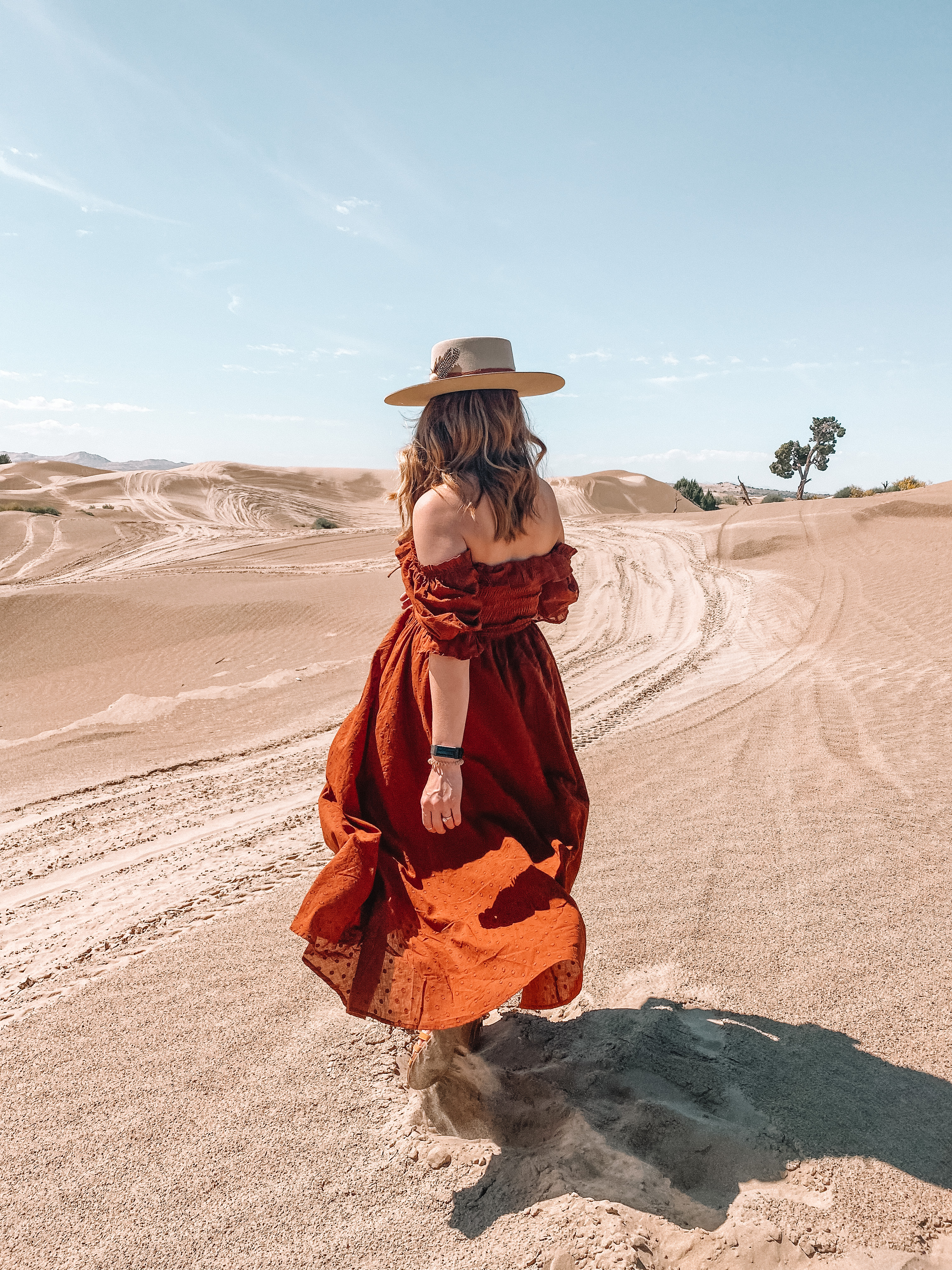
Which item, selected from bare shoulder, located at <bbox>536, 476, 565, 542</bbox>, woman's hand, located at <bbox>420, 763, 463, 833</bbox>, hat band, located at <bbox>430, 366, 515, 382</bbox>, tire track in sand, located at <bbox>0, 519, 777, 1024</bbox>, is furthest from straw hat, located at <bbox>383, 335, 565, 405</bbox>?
tire track in sand, located at <bbox>0, 519, 777, 1024</bbox>

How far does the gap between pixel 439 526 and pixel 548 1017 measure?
69.7 inches

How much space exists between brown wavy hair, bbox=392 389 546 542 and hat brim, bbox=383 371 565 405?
1 cm

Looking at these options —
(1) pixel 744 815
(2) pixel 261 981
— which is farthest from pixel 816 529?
(2) pixel 261 981

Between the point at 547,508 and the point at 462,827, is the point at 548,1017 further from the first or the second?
the point at 547,508

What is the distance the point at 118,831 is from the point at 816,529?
14340mm

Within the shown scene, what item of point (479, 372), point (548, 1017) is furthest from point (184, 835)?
point (479, 372)

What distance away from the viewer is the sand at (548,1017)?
1941 millimetres

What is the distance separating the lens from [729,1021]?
265 cm

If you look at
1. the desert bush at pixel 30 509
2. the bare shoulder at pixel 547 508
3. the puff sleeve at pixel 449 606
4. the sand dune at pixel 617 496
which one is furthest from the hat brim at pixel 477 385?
the sand dune at pixel 617 496

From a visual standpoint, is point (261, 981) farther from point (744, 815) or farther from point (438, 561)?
point (744, 815)

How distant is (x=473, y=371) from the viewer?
6.90ft

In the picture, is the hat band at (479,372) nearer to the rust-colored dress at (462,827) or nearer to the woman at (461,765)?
the woman at (461,765)

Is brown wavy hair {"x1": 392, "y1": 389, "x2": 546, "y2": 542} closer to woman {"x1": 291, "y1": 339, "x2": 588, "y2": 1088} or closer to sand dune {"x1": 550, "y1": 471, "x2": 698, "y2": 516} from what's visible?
woman {"x1": 291, "y1": 339, "x2": 588, "y2": 1088}

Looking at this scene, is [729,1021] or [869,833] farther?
[869,833]
